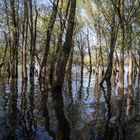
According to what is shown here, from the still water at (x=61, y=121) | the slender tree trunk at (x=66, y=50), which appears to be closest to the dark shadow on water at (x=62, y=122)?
the still water at (x=61, y=121)

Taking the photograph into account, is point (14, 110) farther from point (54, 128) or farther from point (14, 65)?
point (14, 65)

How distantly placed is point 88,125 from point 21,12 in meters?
34.1

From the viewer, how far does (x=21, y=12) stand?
143 ft

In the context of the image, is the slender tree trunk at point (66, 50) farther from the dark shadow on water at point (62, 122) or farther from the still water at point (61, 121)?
the still water at point (61, 121)

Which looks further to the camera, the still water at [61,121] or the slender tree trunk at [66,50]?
the slender tree trunk at [66,50]

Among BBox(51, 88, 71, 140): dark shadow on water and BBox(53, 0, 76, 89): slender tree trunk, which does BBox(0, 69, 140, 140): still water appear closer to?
BBox(51, 88, 71, 140): dark shadow on water

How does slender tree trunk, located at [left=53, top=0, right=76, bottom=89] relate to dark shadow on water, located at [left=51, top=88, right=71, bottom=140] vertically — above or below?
above

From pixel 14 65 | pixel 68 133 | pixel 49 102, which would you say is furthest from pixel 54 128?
pixel 14 65

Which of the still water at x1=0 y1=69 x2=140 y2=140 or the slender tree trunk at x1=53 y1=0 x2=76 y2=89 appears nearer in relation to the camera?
the still water at x1=0 y1=69 x2=140 y2=140

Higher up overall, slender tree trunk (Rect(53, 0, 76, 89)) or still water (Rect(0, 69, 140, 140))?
slender tree trunk (Rect(53, 0, 76, 89))

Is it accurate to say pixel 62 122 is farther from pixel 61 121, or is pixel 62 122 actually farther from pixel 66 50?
pixel 66 50

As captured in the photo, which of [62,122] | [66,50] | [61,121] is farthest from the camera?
[66,50]

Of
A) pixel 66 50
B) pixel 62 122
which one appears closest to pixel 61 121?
pixel 62 122

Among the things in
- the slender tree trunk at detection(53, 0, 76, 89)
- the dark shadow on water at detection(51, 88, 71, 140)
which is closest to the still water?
the dark shadow on water at detection(51, 88, 71, 140)
